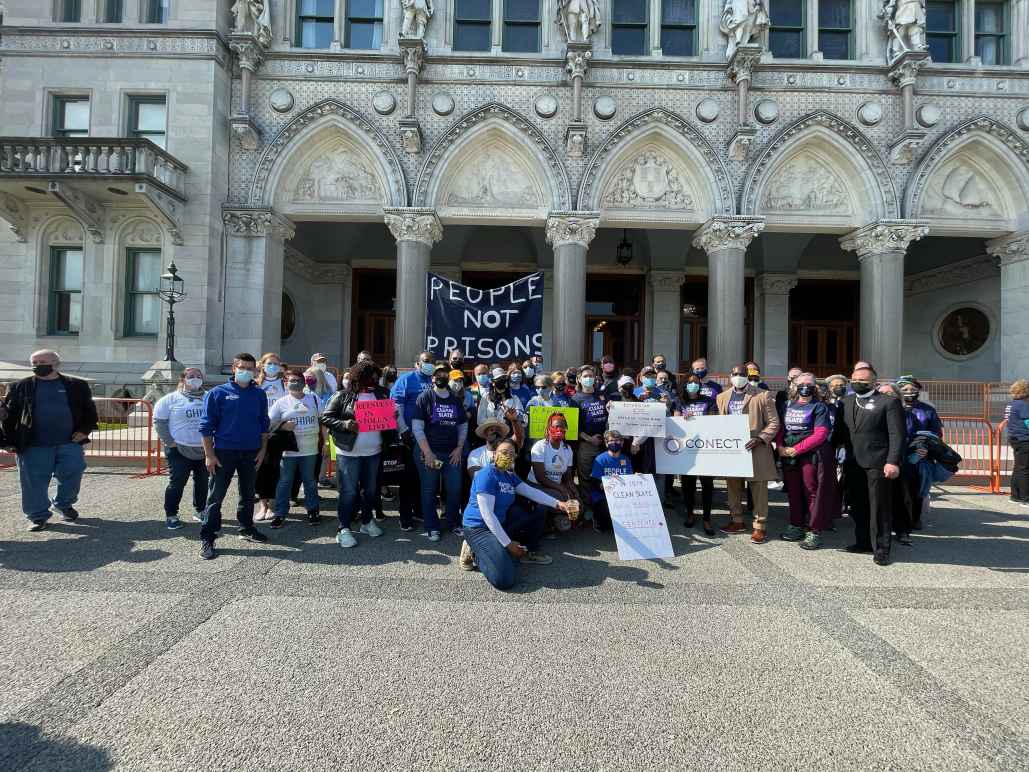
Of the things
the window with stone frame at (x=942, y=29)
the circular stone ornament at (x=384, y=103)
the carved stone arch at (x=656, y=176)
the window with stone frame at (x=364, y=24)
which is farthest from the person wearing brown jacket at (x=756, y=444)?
the window with stone frame at (x=942, y=29)

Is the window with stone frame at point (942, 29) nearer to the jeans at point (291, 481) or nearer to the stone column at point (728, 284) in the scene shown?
the stone column at point (728, 284)

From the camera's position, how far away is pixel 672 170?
14.0 metres

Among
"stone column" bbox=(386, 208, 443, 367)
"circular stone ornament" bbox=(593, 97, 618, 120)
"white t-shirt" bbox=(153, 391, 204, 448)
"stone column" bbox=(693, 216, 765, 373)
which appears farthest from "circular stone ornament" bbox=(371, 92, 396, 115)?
"white t-shirt" bbox=(153, 391, 204, 448)

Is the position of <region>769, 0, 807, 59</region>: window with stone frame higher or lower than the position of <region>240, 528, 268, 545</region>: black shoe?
higher

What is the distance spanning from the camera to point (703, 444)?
237 inches

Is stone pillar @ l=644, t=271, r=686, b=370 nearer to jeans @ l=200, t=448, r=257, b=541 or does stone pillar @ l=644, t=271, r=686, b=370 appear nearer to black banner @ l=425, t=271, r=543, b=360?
black banner @ l=425, t=271, r=543, b=360

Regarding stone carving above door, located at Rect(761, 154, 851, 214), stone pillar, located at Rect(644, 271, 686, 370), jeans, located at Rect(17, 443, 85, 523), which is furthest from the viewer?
stone pillar, located at Rect(644, 271, 686, 370)

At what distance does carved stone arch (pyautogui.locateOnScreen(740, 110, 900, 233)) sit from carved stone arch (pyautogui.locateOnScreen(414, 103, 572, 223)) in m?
5.39

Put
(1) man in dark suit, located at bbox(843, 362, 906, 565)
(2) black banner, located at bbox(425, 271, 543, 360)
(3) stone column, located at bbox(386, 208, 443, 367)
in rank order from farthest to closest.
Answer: (3) stone column, located at bbox(386, 208, 443, 367), (2) black banner, located at bbox(425, 271, 543, 360), (1) man in dark suit, located at bbox(843, 362, 906, 565)

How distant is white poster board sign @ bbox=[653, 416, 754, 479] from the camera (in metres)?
5.81

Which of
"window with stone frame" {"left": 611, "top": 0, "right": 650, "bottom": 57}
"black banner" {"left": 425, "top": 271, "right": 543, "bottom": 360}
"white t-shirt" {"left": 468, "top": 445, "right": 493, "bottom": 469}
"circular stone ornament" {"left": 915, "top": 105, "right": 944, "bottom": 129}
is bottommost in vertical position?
"white t-shirt" {"left": 468, "top": 445, "right": 493, "bottom": 469}

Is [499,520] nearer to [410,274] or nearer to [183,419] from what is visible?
[183,419]

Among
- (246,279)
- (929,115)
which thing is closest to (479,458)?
(246,279)

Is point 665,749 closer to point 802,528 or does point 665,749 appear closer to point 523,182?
point 802,528
